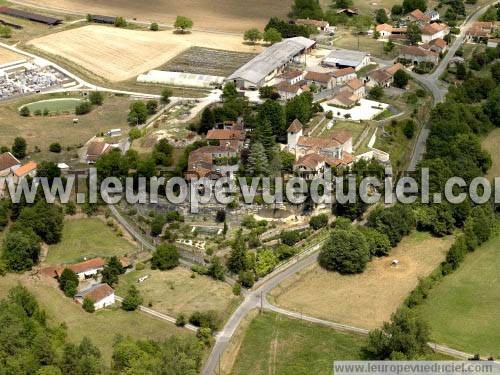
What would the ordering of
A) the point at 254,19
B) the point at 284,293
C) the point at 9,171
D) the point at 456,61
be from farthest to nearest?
the point at 254,19 → the point at 456,61 → the point at 9,171 → the point at 284,293

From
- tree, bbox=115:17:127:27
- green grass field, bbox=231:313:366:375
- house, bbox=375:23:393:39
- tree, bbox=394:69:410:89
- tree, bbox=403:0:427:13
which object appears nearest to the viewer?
green grass field, bbox=231:313:366:375

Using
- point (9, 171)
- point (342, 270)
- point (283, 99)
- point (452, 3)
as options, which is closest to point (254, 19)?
point (452, 3)

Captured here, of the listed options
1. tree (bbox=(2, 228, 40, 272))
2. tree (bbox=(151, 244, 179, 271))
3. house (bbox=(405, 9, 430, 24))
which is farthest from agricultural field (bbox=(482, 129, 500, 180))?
tree (bbox=(2, 228, 40, 272))

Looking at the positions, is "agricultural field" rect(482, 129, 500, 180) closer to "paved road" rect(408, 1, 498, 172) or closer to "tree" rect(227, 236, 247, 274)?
"paved road" rect(408, 1, 498, 172)

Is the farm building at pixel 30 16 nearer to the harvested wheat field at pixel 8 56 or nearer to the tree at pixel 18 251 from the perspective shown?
the harvested wheat field at pixel 8 56

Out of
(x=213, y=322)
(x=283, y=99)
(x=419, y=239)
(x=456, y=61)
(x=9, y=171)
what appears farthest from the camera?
(x=456, y=61)

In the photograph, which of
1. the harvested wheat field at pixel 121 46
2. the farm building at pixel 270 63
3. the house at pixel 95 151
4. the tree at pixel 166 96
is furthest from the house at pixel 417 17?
the house at pixel 95 151

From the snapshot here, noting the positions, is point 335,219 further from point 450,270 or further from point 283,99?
point 283,99

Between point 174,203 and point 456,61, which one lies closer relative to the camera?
point 174,203
